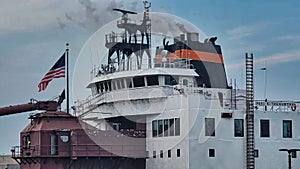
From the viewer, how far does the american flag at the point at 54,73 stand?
50428 mm

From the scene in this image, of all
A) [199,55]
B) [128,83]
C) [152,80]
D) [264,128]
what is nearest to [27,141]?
[128,83]

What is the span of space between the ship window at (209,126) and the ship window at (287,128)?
595 cm

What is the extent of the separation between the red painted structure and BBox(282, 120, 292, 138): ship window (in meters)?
10.00

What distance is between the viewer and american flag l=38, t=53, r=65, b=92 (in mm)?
50428

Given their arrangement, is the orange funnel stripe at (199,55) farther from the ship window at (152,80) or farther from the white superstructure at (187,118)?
the ship window at (152,80)

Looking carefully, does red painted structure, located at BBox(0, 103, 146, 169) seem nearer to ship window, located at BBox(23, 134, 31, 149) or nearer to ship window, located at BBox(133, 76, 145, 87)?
ship window, located at BBox(23, 134, 31, 149)

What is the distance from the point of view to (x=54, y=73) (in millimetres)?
50750

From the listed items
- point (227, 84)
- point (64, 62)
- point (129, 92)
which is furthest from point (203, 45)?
point (64, 62)

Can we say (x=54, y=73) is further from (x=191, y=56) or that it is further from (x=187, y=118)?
(x=187, y=118)

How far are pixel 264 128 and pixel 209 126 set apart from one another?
14.9 feet

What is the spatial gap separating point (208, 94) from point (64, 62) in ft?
36.0

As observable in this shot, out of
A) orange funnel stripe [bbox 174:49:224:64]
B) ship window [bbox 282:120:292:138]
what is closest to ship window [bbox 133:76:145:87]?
orange funnel stripe [bbox 174:49:224:64]

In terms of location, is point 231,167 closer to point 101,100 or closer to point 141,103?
point 141,103

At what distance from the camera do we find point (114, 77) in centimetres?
5125
